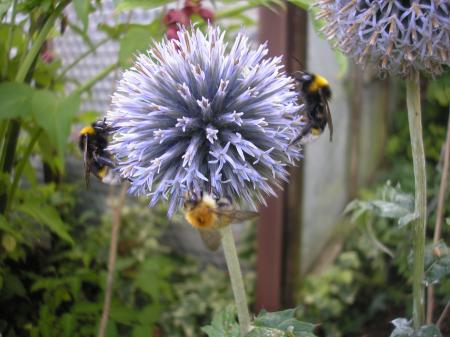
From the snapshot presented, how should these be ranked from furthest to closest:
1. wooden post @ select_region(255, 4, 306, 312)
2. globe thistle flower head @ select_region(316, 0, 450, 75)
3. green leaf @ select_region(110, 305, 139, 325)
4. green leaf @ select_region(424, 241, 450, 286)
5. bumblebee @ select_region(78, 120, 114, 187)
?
wooden post @ select_region(255, 4, 306, 312) < green leaf @ select_region(110, 305, 139, 325) < bumblebee @ select_region(78, 120, 114, 187) < green leaf @ select_region(424, 241, 450, 286) < globe thistle flower head @ select_region(316, 0, 450, 75)

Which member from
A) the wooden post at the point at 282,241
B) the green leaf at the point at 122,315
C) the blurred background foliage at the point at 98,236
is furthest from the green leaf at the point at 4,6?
the wooden post at the point at 282,241

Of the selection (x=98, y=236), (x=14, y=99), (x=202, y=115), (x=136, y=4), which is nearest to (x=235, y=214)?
(x=202, y=115)

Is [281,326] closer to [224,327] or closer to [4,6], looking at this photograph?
[224,327]

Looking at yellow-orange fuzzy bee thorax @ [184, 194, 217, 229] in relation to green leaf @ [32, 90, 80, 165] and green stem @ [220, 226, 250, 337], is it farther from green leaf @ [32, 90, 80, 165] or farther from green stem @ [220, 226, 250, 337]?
green leaf @ [32, 90, 80, 165]

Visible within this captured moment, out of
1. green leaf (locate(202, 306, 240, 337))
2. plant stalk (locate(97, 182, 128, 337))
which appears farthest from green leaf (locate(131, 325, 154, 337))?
green leaf (locate(202, 306, 240, 337))

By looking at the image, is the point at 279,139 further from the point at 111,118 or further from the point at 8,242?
the point at 8,242

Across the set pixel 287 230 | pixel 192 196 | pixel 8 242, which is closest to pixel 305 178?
pixel 287 230

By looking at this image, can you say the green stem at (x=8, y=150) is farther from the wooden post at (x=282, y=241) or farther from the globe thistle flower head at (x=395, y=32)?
the wooden post at (x=282, y=241)
